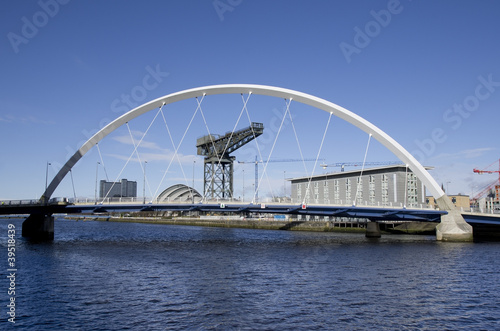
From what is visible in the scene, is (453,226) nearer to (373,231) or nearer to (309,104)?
(373,231)

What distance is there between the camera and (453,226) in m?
56.3

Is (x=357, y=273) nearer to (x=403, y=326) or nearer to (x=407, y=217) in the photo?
(x=403, y=326)

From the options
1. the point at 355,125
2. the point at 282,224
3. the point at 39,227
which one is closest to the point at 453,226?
the point at 355,125

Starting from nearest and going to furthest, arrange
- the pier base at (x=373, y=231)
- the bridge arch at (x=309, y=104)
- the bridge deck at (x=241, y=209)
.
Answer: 1. the bridge deck at (x=241, y=209)
2. the bridge arch at (x=309, y=104)
3. the pier base at (x=373, y=231)

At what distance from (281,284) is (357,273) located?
6952 millimetres

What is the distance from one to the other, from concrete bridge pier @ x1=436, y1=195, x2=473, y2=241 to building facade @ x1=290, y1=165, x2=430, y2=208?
2396 centimetres

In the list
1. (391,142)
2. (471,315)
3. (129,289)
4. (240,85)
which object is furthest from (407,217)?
(129,289)

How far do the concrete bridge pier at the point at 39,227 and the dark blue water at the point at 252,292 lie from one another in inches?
898

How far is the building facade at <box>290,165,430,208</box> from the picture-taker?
90250 millimetres

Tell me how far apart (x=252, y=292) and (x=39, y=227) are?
4717cm

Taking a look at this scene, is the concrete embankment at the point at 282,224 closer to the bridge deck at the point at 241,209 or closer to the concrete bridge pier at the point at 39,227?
the bridge deck at the point at 241,209

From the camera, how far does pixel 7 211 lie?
181 feet

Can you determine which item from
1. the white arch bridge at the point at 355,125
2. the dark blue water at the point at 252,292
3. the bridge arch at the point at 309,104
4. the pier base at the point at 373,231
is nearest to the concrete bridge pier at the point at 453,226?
the white arch bridge at the point at 355,125

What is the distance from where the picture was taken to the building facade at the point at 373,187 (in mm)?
90250
